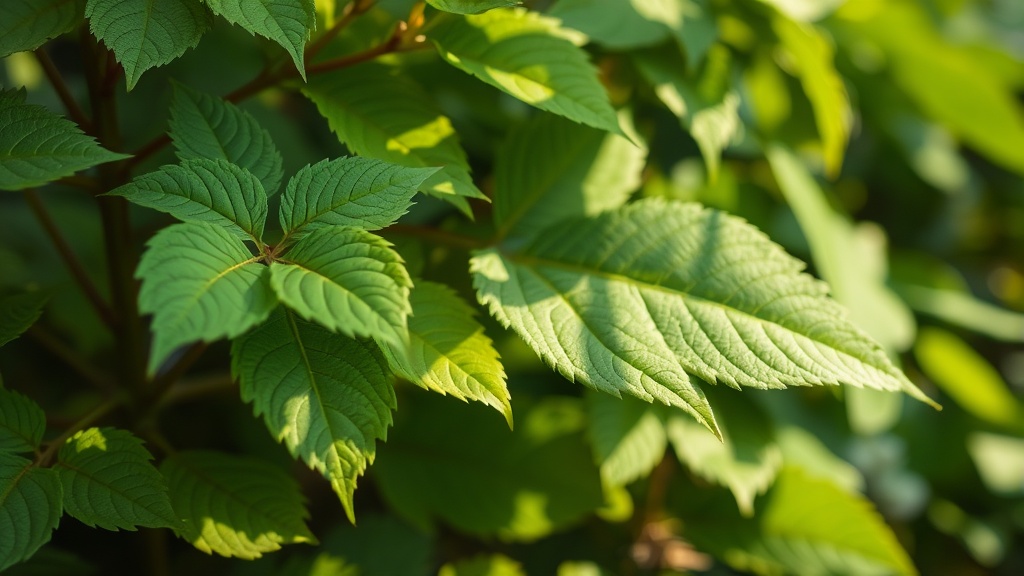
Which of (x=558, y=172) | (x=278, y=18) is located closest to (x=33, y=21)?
(x=278, y=18)

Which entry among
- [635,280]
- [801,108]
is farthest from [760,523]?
[801,108]

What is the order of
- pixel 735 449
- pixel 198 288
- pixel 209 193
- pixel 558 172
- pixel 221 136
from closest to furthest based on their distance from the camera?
pixel 198 288 < pixel 209 193 < pixel 221 136 < pixel 558 172 < pixel 735 449

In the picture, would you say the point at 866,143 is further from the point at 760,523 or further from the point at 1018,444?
the point at 760,523

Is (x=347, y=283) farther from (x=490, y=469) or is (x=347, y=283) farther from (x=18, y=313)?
(x=490, y=469)

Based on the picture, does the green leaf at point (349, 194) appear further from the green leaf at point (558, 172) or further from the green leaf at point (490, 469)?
the green leaf at point (490, 469)

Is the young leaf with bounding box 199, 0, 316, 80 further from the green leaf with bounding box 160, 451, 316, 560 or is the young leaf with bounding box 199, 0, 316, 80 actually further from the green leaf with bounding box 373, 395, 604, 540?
the green leaf with bounding box 373, 395, 604, 540
